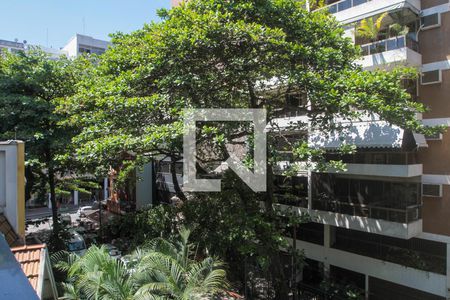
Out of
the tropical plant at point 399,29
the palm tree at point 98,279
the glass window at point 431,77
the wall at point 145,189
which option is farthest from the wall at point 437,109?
the wall at point 145,189

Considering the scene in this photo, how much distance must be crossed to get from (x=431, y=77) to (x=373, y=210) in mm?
4826

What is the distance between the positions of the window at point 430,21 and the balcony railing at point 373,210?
5992 millimetres

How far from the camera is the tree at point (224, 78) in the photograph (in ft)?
27.7

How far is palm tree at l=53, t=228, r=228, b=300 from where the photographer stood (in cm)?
585

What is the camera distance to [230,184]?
10734 mm

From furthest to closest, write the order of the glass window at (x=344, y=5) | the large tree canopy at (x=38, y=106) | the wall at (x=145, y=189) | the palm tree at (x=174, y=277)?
the wall at (x=145, y=189), the glass window at (x=344, y=5), the large tree canopy at (x=38, y=106), the palm tree at (x=174, y=277)

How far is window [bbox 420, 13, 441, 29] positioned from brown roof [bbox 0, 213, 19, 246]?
42.6ft

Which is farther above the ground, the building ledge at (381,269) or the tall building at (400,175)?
the tall building at (400,175)

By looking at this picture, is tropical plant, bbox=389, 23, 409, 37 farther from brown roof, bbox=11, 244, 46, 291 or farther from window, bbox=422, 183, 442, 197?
brown roof, bbox=11, 244, 46, 291

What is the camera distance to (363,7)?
1234cm

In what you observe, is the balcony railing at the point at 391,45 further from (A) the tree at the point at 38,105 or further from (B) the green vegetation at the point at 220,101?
(A) the tree at the point at 38,105

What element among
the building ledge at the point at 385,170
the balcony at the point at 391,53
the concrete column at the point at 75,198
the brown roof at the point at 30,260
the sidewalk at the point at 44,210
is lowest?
the sidewalk at the point at 44,210

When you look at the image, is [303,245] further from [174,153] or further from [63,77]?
[63,77]

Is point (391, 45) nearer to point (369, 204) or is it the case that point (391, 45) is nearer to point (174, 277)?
point (369, 204)
